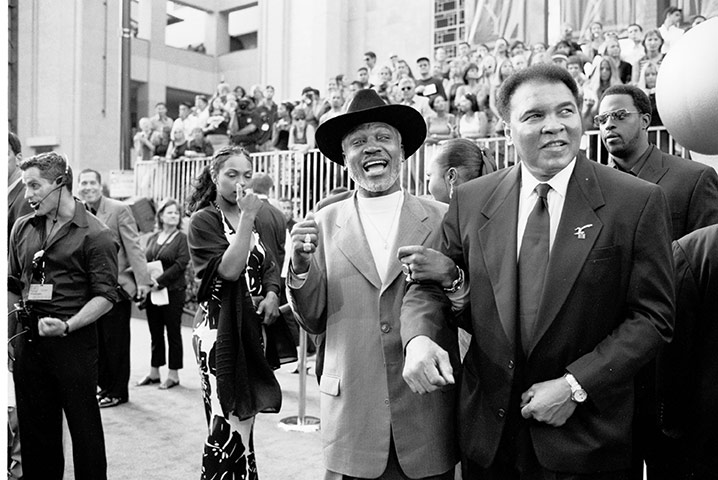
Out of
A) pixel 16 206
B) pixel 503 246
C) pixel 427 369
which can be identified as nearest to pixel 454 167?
pixel 503 246

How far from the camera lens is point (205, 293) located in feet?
12.0

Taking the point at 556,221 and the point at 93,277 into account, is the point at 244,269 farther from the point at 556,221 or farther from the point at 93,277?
the point at 556,221

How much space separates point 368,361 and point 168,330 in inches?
203

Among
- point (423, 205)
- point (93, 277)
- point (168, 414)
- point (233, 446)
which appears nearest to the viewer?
point (423, 205)

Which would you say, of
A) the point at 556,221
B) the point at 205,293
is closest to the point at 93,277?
the point at 205,293

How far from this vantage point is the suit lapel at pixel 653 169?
3.48m

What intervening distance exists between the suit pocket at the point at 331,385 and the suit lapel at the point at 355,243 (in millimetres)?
358

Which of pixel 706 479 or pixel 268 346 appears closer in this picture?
pixel 706 479

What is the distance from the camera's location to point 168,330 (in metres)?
7.26

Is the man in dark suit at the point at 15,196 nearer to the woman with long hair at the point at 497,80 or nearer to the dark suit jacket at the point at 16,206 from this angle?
the dark suit jacket at the point at 16,206

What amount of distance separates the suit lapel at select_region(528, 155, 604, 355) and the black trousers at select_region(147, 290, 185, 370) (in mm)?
5742

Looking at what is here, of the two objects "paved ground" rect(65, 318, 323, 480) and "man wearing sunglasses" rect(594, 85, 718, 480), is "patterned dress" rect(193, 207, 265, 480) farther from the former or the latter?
"man wearing sunglasses" rect(594, 85, 718, 480)

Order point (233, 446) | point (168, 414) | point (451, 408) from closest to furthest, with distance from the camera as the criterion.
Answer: point (451, 408) < point (233, 446) < point (168, 414)

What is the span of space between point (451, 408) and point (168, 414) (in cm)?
434
